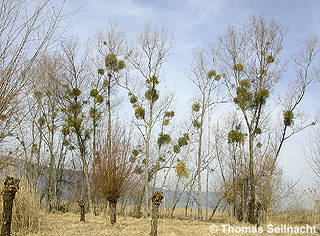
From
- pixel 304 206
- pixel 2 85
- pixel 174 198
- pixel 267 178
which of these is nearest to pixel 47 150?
pixel 174 198

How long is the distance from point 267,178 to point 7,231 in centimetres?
1132

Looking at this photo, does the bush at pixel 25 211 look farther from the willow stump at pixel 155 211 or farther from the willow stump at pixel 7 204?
the willow stump at pixel 155 211

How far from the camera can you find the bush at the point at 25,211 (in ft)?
28.3

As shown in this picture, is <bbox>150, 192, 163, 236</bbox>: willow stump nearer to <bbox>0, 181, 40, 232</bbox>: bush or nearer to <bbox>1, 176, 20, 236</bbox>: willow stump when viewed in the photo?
<bbox>1, 176, 20, 236</bbox>: willow stump

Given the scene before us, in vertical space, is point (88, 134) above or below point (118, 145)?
above

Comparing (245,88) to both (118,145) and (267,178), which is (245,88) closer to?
(267,178)

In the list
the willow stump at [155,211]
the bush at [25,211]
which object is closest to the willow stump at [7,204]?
the bush at [25,211]

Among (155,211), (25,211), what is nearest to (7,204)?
(25,211)

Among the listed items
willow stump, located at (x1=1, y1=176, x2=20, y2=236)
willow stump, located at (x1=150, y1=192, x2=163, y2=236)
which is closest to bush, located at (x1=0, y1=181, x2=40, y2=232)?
willow stump, located at (x1=1, y1=176, x2=20, y2=236)

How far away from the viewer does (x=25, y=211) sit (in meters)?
8.75

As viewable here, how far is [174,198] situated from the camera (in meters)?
23.6

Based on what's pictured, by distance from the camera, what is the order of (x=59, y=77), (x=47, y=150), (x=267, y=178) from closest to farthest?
(x=267, y=178) → (x=59, y=77) → (x=47, y=150)

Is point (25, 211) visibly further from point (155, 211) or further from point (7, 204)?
point (155, 211)

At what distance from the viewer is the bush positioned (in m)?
8.62
